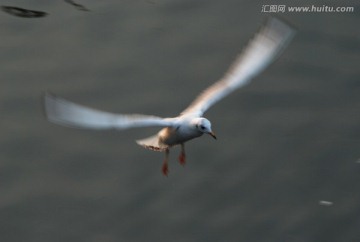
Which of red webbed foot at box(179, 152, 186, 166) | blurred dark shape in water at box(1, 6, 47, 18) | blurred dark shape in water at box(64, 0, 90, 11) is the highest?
blurred dark shape in water at box(64, 0, 90, 11)

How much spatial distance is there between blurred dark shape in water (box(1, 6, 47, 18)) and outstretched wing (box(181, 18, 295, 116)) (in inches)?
173

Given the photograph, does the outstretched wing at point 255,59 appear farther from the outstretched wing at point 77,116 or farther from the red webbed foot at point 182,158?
the outstretched wing at point 77,116

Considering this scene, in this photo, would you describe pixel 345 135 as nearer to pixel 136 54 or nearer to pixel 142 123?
pixel 136 54

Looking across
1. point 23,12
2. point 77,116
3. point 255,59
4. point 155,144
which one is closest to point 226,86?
point 255,59

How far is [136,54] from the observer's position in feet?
46.2

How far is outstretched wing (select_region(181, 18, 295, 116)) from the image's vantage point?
1109 cm

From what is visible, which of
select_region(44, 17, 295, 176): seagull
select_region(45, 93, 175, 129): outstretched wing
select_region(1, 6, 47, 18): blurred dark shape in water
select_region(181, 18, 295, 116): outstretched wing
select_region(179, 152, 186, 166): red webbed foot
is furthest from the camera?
→ select_region(1, 6, 47, 18): blurred dark shape in water

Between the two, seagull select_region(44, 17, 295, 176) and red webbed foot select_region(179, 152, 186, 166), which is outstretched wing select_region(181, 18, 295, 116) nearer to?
seagull select_region(44, 17, 295, 176)

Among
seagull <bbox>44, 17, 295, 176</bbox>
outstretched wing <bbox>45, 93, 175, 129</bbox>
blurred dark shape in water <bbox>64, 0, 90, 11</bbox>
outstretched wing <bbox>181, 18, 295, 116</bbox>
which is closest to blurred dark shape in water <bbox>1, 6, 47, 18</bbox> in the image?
blurred dark shape in water <bbox>64, 0, 90, 11</bbox>

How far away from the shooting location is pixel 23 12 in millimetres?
14906

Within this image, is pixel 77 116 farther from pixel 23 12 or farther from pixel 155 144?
pixel 23 12

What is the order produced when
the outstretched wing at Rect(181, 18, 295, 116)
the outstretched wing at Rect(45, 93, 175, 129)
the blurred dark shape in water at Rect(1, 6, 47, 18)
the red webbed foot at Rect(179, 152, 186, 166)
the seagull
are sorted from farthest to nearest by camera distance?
the blurred dark shape in water at Rect(1, 6, 47, 18) → the red webbed foot at Rect(179, 152, 186, 166) → the outstretched wing at Rect(181, 18, 295, 116) → the seagull → the outstretched wing at Rect(45, 93, 175, 129)

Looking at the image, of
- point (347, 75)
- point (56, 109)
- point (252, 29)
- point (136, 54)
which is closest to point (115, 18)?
point (136, 54)

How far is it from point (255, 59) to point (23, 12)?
190 inches
